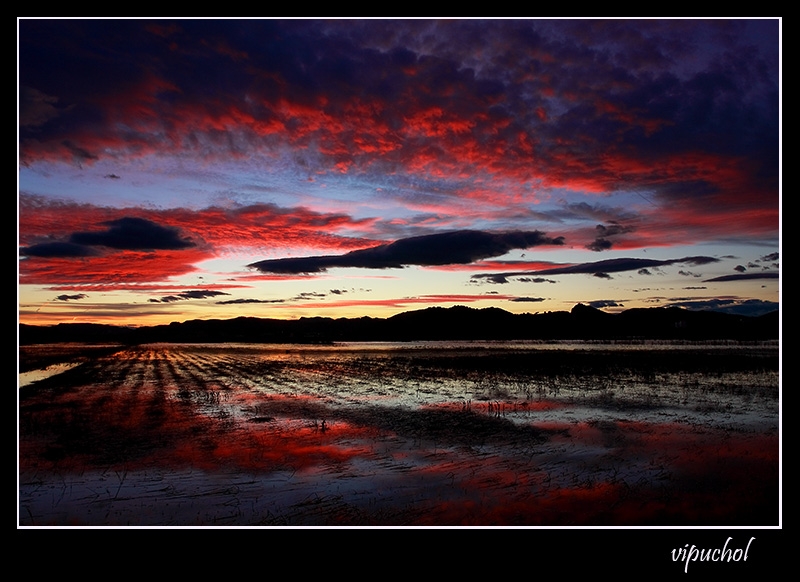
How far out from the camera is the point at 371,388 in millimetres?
29609

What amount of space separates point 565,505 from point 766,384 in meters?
24.9

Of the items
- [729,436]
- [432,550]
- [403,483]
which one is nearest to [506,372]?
[729,436]

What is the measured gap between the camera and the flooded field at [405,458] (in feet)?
33.6

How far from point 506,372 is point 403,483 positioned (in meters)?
28.1

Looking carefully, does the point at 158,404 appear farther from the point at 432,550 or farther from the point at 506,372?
the point at 506,372

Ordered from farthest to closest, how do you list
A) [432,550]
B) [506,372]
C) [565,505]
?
1. [506,372]
2. [565,505]
3. [432,550]

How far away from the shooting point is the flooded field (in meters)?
10.2

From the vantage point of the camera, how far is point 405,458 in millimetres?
13781
